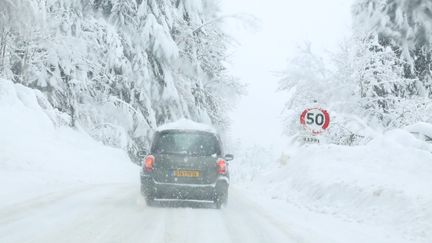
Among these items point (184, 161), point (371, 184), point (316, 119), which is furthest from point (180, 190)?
point (316, 119)

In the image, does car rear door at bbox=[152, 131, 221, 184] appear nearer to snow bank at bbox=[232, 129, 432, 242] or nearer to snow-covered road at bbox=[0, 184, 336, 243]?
snow-covered road at bbox=[0, 184, 336, 243]

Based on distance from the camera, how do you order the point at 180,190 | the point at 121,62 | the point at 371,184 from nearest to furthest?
1. the point at 180,190
2. the point at 371,184
3. the point at 121,62

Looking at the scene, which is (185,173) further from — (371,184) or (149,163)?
(371,184)

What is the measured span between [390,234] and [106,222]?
4.30m

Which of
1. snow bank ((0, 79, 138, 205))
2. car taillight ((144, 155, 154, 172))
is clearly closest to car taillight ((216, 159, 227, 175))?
car taillight ((144, 155, 154, 172))

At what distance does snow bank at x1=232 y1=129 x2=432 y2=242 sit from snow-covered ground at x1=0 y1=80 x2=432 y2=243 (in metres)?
0.03

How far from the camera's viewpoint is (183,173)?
13477mm

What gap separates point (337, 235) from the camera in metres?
10.1

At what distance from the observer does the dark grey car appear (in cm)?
1341

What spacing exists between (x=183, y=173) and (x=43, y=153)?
32.2 feet

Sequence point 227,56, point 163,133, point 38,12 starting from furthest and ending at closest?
1. point 227,56
2. point 38,12
3. point 163,133

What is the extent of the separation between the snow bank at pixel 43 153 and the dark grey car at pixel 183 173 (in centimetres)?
264

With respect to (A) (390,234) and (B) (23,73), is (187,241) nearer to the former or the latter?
(A) (390,234)

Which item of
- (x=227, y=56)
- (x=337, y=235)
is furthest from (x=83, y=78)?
(x=337, y=235)
